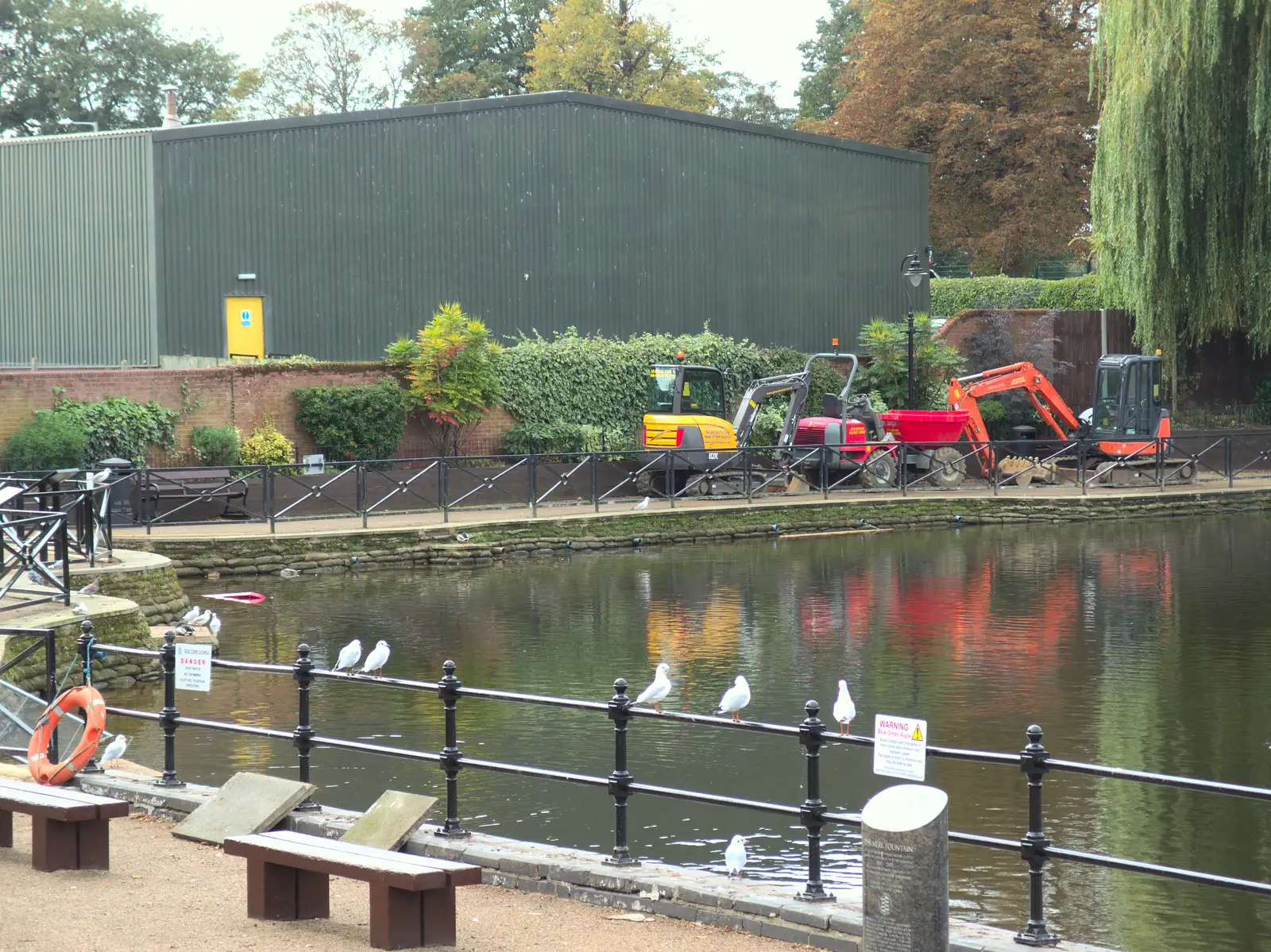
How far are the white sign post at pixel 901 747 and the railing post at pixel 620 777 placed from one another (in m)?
1.17

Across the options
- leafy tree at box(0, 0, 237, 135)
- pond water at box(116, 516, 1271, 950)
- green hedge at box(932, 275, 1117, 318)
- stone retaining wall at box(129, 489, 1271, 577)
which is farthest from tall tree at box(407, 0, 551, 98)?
pond water at box(116, 516, 1271, 950)

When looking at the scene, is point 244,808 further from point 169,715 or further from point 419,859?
point 419,859

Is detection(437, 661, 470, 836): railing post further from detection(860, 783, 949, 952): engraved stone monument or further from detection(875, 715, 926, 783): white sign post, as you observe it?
detection(860, 783, 949, 952): engraved stone monument

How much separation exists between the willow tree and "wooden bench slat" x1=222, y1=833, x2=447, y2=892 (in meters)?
26.3

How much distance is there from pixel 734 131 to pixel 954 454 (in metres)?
9.40

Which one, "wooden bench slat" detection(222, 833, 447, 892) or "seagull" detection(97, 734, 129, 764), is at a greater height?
"wooden bench slat" detection(222, 833, 447, 892)

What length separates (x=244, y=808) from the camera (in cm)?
746

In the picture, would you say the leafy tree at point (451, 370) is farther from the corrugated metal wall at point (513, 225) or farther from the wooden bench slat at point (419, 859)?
the wooden bench slat at point (419, 859)

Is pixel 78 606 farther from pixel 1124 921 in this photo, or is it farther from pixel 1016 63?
pixel 1016 63

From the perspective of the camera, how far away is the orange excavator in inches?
1219

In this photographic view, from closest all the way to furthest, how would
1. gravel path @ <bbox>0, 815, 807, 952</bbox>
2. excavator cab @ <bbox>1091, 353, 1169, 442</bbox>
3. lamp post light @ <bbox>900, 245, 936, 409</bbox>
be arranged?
gravel path @ <bbox>0, 815, 807, 952</bbox>, excavator cab @ <bbox>1091, 353, 1169, 442</bbox>, lamp post light @ <bbox>900, 245, 936, 409</bbox>

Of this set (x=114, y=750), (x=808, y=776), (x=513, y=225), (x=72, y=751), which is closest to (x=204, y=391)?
(x=513, y=225)

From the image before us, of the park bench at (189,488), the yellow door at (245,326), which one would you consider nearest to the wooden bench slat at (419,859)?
the park bench at (189,488)

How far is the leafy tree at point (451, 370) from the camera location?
28484mm
